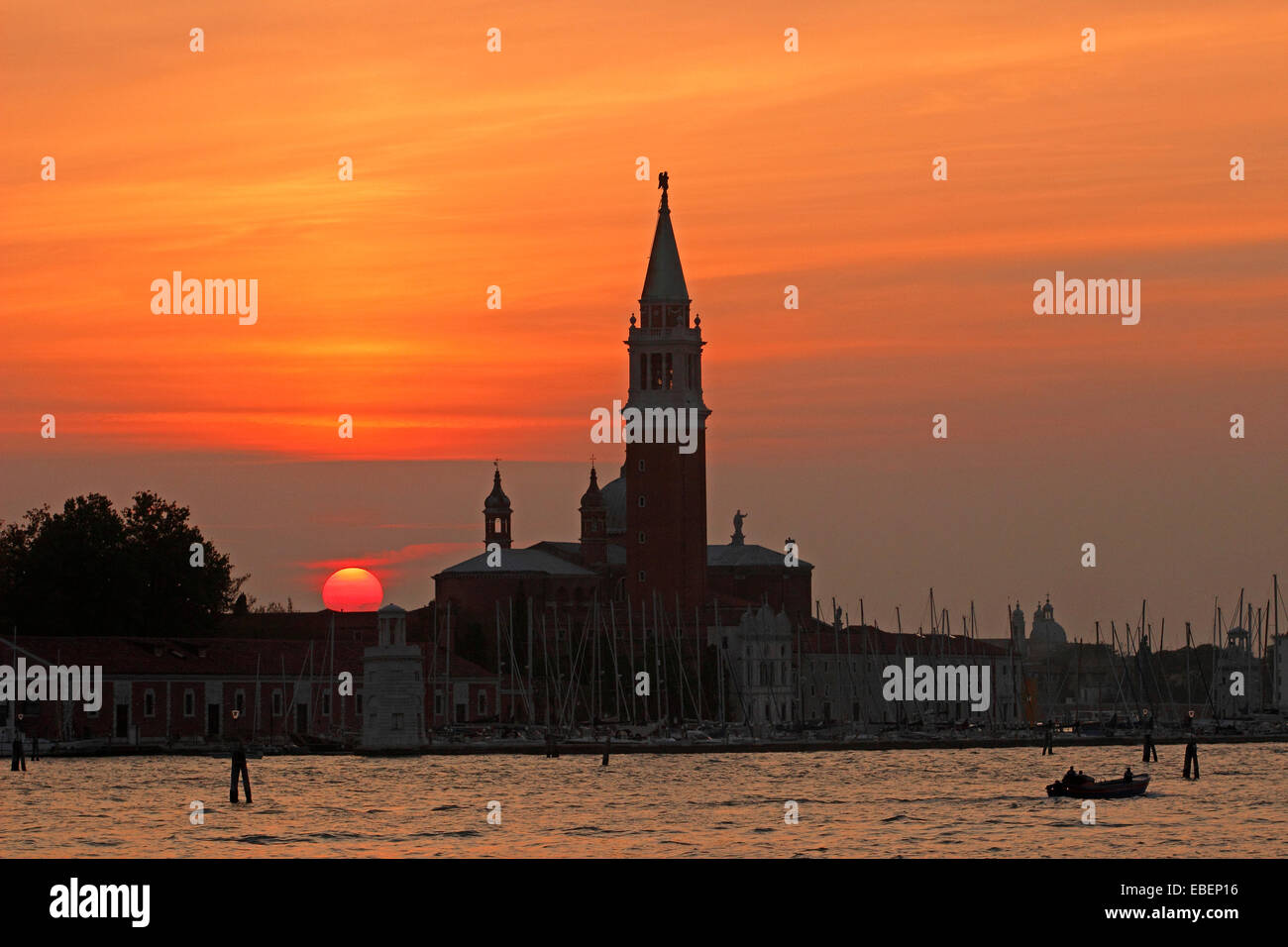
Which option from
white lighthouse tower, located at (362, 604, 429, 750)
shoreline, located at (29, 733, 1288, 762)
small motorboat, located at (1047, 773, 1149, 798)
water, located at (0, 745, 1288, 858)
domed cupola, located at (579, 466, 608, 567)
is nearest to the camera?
water, located at (0, 745, 1288, 858)

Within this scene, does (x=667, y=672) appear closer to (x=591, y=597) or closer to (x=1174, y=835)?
(x=591, y=597)

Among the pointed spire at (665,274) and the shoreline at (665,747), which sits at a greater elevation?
the pointed spire at (665,274)

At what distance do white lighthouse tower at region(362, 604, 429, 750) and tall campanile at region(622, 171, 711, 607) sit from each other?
29.9 metres

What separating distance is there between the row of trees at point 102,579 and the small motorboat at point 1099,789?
47.6 meters

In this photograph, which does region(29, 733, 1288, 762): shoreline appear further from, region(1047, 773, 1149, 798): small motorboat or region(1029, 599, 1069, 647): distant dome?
region(1029, 599, 1069, 647): distant dome

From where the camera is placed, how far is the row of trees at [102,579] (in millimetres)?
85938

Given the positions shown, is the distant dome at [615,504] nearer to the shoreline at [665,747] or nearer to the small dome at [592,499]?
the small dome at [592,499]

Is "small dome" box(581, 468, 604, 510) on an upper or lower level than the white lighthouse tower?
upper

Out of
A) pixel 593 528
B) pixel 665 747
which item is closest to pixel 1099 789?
pixel 665 747

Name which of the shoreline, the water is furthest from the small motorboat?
the shoreline

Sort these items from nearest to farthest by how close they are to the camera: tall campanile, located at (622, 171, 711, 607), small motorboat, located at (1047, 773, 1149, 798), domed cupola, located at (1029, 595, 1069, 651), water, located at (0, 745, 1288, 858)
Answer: water, located at (0, 745, 1288, 858)
small motorboat, located at (1047, 773, 1149, 798)
tall campanile, located at (622, 171, 711, 607)
domed cupola, located at (1029, 595, 1069, 651)

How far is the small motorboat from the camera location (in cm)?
4844

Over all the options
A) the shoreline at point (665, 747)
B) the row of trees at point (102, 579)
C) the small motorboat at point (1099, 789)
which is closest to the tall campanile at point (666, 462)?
the shoreline at point (665, 747)

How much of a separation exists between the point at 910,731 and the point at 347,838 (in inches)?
2590
